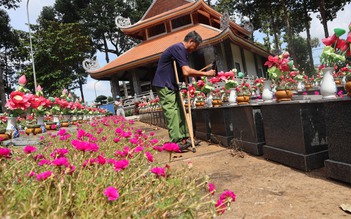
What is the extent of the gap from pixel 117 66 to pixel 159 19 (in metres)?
4.73

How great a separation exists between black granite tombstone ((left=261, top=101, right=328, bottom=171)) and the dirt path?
9 cm

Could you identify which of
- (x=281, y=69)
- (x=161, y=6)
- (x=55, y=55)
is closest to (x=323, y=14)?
(x=161, y=6)

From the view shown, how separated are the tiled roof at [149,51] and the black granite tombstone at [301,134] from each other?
14.4m

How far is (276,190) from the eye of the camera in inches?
82.6

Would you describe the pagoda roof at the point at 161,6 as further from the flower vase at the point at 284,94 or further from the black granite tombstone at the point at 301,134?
the black granite tombstone at the point at 301,134

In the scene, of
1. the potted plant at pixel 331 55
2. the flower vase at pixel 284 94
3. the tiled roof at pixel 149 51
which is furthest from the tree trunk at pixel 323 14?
the potted plant at pixel 331 55

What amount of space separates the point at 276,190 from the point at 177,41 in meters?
16.8

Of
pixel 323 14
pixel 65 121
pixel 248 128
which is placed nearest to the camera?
pixel 248 128

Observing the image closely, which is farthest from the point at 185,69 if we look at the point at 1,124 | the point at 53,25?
the point at 53,25

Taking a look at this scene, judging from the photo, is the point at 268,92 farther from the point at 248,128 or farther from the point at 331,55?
the point at 331,55

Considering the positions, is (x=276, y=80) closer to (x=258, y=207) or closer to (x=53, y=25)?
(x=258, y=207)

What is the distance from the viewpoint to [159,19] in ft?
67.0

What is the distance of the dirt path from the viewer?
169 cm

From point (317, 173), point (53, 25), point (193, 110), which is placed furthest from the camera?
point (53, 25)
